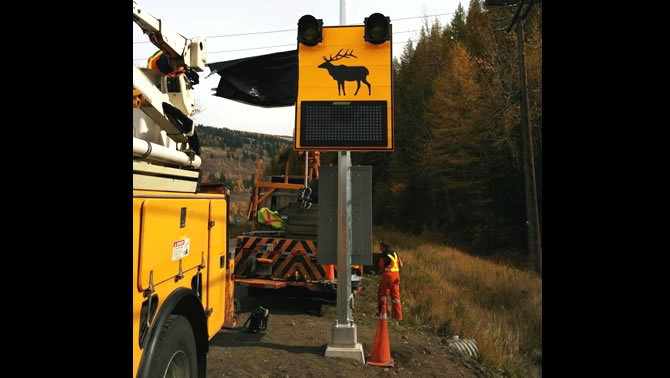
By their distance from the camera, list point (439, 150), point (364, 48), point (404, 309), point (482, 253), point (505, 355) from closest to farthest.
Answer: point (364, 48), point (505, 355), point (404, 309), point (482, 253), point (439, 150)

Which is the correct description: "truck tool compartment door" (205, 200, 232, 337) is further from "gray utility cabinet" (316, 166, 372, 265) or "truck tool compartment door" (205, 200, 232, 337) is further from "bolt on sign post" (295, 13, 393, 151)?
"gray utility cabinet" (316, 166, 372, 265)

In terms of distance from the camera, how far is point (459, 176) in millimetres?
33531

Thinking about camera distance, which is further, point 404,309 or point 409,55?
point 409,55

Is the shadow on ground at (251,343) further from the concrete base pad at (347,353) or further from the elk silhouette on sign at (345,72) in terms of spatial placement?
the elk silhouette on sign at (345,72)

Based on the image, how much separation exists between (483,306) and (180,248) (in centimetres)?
1085

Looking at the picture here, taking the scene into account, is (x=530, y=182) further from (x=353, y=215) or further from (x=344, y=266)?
(x=344, y=266)

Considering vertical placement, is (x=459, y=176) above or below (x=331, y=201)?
above

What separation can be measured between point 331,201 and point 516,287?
10081 mm

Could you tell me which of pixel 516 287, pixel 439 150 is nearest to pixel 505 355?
pixel 516 287

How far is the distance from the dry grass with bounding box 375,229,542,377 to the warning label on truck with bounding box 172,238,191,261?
17.4 feet

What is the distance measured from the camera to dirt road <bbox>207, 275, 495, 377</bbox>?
5359 millimetres

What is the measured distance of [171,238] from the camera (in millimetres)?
2742

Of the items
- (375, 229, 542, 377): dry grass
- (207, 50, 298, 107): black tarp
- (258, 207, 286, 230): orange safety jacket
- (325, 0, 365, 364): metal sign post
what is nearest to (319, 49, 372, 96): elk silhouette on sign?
(325, 0, 365, 364): metal sign post
